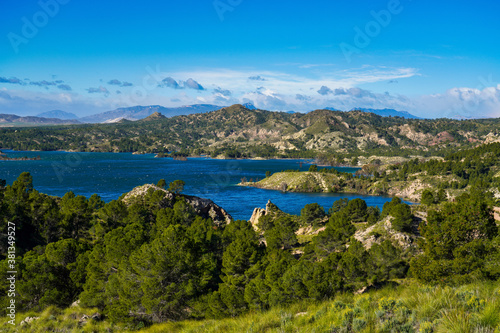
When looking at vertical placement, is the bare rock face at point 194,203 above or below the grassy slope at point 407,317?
below

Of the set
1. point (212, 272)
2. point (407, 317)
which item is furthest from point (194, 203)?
point (407, 317)

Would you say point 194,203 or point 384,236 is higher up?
point 194,203

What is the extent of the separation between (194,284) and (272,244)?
29963 mm

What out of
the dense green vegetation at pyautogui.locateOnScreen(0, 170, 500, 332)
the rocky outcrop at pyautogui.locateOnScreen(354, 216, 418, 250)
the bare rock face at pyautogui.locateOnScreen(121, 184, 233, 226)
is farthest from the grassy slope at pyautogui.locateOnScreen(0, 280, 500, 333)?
the bare rock face at pyautogui.locateOnScreen(121, 184, 233, 226)

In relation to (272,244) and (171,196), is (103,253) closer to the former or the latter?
(272,244)

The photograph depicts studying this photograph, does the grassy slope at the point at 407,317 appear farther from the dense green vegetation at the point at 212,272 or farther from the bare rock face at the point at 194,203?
the bare rock face at the point at 194,203

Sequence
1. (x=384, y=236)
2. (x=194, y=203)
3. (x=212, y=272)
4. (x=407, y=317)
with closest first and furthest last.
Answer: (x=407, y=317) < (x=212, y=272) < (x=384, y=236) < (x=194, y=203)

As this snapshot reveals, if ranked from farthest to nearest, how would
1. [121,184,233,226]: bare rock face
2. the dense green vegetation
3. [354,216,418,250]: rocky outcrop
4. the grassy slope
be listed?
[121,184,233,226]: bare rock face < [354,216,418,250]: rocky outcrop < the dense green vegetation < the grassy slope

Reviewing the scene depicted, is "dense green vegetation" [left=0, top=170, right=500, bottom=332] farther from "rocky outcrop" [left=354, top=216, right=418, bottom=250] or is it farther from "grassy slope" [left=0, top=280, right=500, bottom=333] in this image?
"rocky outcrop" [left=354, top=216, right=418, bottom=250]

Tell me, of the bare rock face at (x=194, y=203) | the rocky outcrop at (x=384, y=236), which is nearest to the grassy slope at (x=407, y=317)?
the rocky outcrop at (x=384, y=236)

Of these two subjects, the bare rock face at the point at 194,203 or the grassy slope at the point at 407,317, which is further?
the bare rock face at the point at 194,203

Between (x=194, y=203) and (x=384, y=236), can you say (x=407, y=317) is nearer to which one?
(x=384, y=236)

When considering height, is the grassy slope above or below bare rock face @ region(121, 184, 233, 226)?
above

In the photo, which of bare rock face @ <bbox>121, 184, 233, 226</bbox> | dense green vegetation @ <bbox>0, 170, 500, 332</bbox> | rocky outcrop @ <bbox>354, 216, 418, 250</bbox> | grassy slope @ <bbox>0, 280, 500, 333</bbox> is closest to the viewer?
grassy slope @ <bbox>0, 280, 500, 333</bbox>
